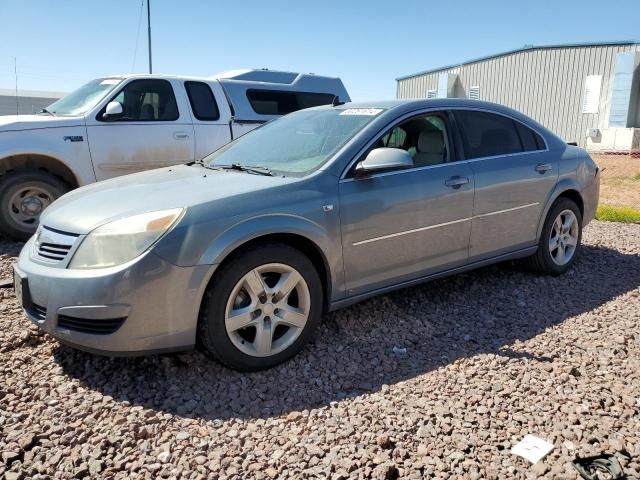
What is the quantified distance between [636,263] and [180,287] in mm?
4910

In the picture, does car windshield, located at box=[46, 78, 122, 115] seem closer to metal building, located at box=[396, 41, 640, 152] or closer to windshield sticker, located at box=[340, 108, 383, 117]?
windshield sticker, located at box=[340, 108, 383, 117]

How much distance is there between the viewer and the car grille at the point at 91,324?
2.88 meters

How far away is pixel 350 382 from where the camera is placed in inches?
126

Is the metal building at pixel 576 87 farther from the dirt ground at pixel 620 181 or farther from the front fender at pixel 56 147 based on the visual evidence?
the front fender at pixel 56 147

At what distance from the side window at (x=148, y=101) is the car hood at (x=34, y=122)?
54 centimetres

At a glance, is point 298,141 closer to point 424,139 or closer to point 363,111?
point 363,111

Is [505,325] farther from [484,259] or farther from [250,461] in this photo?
[250,461]

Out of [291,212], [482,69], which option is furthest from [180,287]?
[482,69]

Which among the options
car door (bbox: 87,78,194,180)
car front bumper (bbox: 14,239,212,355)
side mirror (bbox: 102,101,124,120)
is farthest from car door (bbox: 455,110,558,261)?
side mirror (bbox: 102,101,124,120)

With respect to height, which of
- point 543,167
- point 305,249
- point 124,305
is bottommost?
point 124,305

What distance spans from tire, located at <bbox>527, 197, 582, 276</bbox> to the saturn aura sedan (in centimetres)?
12

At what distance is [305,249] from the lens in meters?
3.44

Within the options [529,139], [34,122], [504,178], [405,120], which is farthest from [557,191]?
[34,122]

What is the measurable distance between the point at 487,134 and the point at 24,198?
495cm
